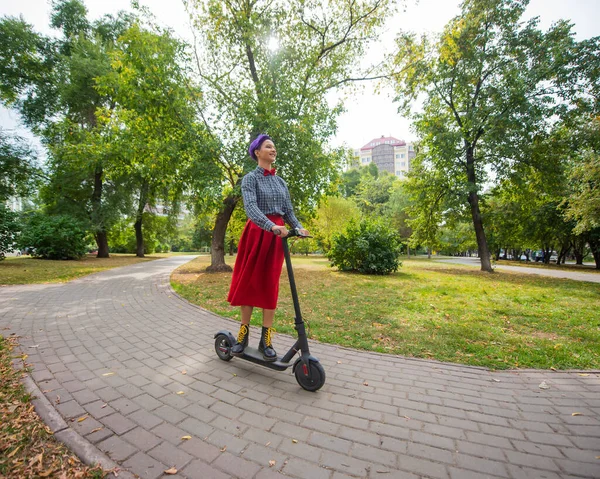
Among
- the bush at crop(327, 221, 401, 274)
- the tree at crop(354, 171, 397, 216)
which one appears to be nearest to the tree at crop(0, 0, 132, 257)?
the bush at crop(327, 221, 401, 274)

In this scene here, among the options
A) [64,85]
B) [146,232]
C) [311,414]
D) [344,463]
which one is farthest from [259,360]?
[146,232]

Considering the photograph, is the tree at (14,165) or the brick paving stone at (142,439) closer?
the brick paving stone at (142,439)

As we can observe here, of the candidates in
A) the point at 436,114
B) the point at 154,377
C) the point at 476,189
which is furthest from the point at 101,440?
the point at 436,114

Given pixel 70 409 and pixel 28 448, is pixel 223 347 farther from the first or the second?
pixel 28 448

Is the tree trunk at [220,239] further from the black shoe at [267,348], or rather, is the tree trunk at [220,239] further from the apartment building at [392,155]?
the apartment building at [392,155]

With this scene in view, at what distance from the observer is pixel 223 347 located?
3197mm

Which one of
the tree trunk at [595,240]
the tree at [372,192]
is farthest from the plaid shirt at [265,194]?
the tree at [372,192]

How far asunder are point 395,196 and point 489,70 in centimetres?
2375

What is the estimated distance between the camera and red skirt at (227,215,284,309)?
2.84m

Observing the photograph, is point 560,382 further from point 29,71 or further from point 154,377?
point 29,71

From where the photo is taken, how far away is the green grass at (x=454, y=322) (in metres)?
3.50

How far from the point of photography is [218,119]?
1071 cm

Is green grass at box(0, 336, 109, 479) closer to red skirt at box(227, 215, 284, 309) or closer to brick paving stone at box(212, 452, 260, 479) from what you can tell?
brick paving stone at box(212, 452, 260, 479)

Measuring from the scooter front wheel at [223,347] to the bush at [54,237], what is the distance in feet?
58.8
